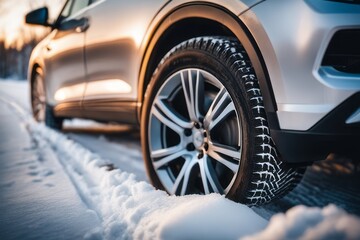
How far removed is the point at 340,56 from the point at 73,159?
2.12m

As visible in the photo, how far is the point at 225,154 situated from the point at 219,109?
22 cm

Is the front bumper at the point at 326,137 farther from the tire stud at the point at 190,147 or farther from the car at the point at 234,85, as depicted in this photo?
the tire stud at the point at 190,147

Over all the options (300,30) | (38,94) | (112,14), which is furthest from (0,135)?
(300,30)

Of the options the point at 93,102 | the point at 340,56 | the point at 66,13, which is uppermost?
the point at 66,13

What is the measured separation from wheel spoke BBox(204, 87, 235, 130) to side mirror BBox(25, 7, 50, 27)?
2.82 meters

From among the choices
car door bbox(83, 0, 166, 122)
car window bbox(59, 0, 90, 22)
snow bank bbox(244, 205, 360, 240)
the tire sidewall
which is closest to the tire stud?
the tire sidewall

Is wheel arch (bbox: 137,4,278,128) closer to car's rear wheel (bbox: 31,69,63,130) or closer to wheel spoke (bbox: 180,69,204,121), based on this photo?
wheel spoke (bbox: 180,69,204,121)

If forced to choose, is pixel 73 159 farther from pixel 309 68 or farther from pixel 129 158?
pixel 309 68

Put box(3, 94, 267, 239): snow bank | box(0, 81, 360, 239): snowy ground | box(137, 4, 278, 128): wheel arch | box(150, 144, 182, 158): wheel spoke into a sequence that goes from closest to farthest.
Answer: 1. box(0, 81, 360, 239): snowy ground
2. box(3, 94, 267, 239): snow bank
3. box(137, 4, 278, 128): wheel arch
4. box(150, 144, 182, 158): wheel spoke

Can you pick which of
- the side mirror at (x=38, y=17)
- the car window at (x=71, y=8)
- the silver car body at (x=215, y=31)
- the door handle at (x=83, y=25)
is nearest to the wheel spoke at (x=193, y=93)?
the silver car body at (x=215, y=31)

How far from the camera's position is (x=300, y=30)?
45.1 inches

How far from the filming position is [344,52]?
116 centimetres

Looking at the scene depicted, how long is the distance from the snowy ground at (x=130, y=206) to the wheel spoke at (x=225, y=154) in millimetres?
186

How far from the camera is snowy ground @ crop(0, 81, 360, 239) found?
0.92 meters
